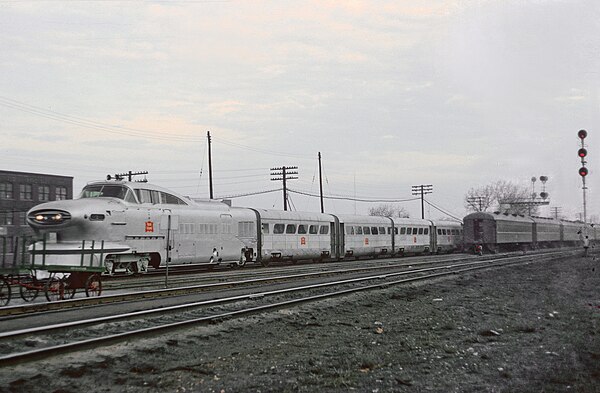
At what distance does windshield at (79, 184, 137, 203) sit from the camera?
21.1m

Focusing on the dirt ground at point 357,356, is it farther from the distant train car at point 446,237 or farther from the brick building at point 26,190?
the brick building at point 26,190

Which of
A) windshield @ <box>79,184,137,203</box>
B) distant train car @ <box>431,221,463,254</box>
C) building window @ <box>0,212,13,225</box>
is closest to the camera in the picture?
windshield @ <box>79,184,137,203</box>

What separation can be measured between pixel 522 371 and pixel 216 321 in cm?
574

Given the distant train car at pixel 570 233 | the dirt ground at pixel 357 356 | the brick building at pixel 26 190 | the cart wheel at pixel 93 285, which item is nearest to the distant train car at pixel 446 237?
the distant train car at pixel 570 233

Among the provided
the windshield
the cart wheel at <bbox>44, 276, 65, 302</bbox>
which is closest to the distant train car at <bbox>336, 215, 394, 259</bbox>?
the windshield

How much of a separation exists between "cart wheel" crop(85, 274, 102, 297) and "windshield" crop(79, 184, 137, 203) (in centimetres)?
605

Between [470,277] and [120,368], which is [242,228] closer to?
[470,277]

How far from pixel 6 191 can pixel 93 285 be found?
1918 inches

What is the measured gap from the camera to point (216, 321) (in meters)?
11.4

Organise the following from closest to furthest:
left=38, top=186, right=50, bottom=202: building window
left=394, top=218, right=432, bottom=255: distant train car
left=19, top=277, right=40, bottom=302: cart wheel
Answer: left=19, top=277, right=40, bottom=302: cart wheel
left=394, top=218, right=432, bottom=255: distant train car
left=38, top=186, right=50, bottom=202: building window

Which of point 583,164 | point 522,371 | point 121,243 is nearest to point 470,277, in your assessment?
point 583,164

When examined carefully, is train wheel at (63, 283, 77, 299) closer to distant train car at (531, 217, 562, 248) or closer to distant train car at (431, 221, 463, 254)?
distant train car at (431, 221, 463, 254)

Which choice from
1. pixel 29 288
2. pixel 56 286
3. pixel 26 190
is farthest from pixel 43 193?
pixel 29 288

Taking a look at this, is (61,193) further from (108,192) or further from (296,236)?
(108,192)
